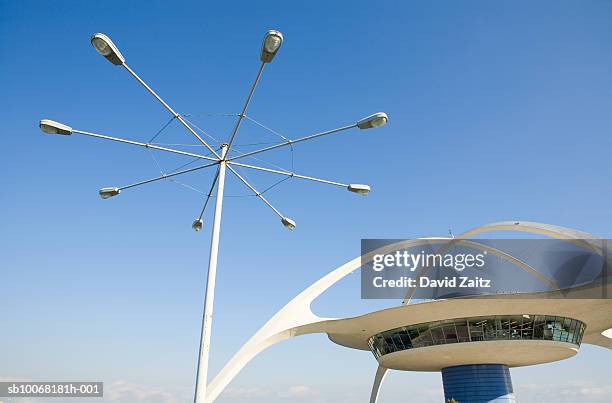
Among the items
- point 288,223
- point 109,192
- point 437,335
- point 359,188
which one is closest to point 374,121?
point 359,188

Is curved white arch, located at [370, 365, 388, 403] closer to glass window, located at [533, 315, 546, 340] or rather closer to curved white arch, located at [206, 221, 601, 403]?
curved white arch, located at [206, 221, 601, 403]

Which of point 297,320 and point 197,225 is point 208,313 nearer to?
point 197,225

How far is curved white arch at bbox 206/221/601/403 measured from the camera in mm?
38156

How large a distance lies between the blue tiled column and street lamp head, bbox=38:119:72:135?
43.8 m

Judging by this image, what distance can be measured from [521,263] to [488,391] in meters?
15.4

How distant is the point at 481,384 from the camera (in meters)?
42.5

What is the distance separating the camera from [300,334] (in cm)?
4344

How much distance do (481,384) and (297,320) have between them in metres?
18.6

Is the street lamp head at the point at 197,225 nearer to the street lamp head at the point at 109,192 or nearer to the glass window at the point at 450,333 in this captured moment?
the street lamp head at the point at 109,192

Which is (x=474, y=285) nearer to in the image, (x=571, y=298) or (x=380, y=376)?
(x=380, y=376)

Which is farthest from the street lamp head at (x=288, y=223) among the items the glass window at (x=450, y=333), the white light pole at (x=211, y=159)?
the glass window at (x=450, y=333)

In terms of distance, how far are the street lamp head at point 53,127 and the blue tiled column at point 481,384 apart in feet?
144

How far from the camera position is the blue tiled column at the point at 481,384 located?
138ft

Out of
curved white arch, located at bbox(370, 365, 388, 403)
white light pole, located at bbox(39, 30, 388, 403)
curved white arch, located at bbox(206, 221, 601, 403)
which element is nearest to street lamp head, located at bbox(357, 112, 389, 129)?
white light pole, located at bbox(39, 30, 388, 403)
